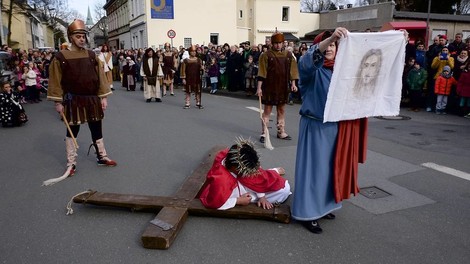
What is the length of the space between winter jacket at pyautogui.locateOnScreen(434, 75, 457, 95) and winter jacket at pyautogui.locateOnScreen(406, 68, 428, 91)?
451 millimetres

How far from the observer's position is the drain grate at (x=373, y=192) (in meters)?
4.54

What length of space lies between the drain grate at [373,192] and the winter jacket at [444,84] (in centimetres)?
718

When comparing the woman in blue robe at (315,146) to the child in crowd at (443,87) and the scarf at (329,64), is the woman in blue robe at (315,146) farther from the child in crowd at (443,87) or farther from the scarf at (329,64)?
the child in crowd at (443,87)

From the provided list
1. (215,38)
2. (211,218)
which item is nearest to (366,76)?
(211,218)

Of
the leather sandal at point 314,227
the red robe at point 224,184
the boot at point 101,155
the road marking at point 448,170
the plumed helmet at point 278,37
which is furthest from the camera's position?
Result: the plumed helmet at point 278,37

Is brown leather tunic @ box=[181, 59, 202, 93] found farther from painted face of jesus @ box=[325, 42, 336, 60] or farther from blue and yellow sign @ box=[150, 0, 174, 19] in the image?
blue and yellow sign @ box=[150, 0, 174, 19]

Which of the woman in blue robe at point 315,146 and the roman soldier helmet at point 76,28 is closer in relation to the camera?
the woman in blue robe at point 315,146

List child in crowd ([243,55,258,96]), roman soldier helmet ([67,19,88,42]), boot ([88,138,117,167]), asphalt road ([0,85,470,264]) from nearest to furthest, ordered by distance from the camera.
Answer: asphalt road ([0,85,470,264]) → roman soldier helmet ([67,19,88,42]) → boot ([88,138,117,167]) → child in crowd ([243,55,258,96])

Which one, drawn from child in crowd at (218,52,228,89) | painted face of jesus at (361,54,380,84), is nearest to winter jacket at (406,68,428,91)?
child in crowd at (218,52,228,89)

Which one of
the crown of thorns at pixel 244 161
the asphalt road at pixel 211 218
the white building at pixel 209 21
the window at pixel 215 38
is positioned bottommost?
the asphalt road at pixel 211 218

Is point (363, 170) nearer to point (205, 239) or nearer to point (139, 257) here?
point (205, 239)

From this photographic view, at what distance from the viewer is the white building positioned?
34562mm

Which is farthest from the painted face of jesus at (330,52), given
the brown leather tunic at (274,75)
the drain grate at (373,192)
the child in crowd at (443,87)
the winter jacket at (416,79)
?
the winter jacket at (416,79)

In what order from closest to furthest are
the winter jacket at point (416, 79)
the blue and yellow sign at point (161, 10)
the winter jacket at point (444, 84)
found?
the winter jacket at point (444, 84) → the winter jacket at point (416, 79) → the blue and yellow sign at point (161, 10)
